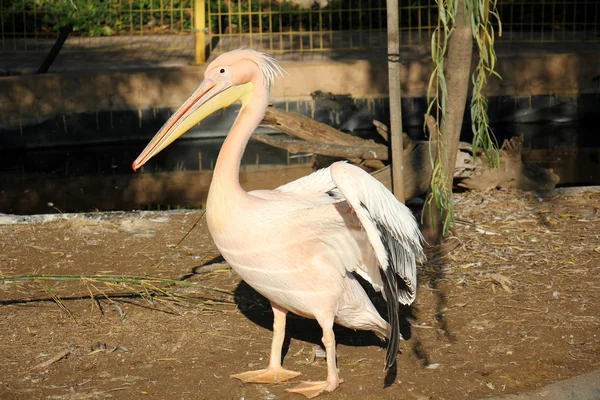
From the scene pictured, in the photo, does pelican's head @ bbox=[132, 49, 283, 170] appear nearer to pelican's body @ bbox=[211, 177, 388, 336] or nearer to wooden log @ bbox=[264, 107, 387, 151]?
pelican's body @ bbox=[211, 177, 388, 336]

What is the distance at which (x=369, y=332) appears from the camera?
12.7ft

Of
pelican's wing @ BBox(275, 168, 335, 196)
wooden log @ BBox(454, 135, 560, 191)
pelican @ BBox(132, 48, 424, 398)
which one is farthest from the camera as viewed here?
wooden log @ BBox(454, 135, 560, 191)

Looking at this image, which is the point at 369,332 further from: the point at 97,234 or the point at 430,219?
the point at 97,234

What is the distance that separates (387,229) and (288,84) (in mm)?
5839

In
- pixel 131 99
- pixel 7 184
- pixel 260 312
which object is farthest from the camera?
pixel 131 99

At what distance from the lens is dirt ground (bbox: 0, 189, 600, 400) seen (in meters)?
3.33

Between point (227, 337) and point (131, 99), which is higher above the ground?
point (131, 99)

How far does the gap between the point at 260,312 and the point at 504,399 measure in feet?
4.30

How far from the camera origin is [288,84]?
8828mm

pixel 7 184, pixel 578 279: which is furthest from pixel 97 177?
pixel 578 279

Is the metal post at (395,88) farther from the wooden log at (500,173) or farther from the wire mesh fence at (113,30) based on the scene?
the wire mesh fence at (113,30)

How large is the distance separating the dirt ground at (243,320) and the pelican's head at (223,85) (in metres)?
0.80

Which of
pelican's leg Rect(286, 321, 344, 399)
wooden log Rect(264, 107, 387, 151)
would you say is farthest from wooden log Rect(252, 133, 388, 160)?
pelican's leg Rect(286, 321, 344, 399)

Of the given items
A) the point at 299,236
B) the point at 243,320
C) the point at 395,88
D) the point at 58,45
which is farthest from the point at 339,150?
the point at 58,45
